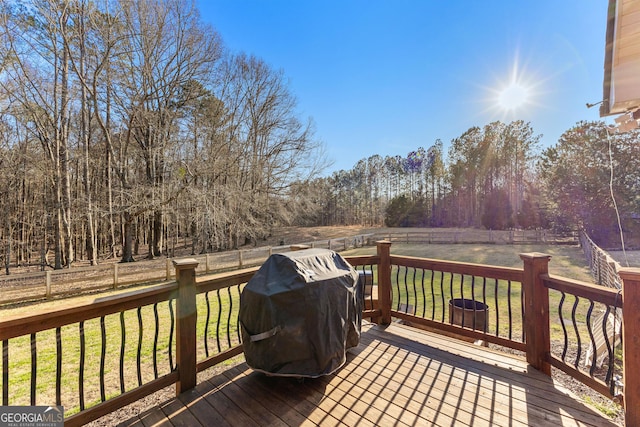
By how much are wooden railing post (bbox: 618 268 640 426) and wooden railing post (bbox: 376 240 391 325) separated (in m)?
1.94

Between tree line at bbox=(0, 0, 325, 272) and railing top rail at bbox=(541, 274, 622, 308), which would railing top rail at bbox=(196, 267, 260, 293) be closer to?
railing top rail at bbox=(541, 274, 622, 308)

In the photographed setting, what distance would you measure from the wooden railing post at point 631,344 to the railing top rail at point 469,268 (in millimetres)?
814

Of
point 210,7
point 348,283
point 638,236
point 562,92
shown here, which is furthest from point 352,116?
point 638,236

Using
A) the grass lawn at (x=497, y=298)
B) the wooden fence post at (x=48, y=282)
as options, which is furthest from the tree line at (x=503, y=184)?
the wooden fence post at (x=48, y=282)

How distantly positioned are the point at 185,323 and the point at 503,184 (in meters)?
27.5

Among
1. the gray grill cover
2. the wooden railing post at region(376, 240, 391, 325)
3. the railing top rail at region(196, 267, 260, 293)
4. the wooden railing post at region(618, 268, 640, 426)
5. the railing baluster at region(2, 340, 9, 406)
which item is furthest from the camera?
the wooden railing post at region(376, 240, 391, 325)

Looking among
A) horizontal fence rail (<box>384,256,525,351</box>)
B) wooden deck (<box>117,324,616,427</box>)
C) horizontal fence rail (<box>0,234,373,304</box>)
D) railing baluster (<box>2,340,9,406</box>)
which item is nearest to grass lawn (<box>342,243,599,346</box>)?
horizontal fence rail (<box>384,256,525,351</box>)

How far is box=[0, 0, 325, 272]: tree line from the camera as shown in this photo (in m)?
9.01

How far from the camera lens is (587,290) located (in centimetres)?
195

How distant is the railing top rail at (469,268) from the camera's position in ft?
8.25

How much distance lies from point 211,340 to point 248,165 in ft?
39.3

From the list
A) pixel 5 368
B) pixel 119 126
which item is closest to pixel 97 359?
pixel 5 368

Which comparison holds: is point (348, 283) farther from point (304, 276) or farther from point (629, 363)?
point (629, 363)

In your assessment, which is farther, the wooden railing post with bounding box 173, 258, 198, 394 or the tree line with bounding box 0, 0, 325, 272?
the tree line with bounding box 0, 0, 325, 272
